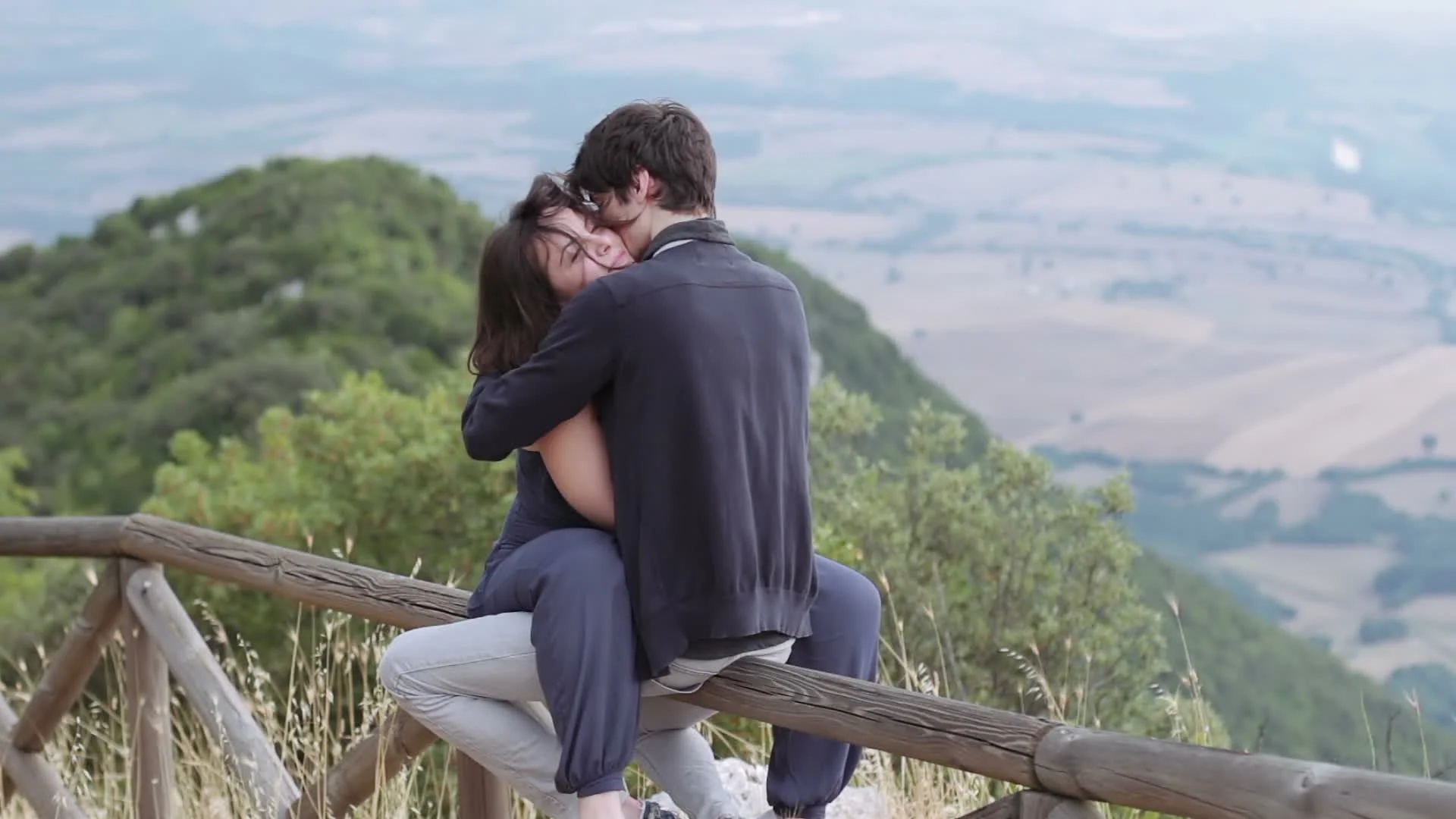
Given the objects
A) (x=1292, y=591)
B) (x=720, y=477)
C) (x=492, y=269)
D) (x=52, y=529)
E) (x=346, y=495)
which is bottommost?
(x=1292, y=591)

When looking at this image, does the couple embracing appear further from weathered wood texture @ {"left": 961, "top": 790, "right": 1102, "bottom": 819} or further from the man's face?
weathered wood texture @ {"left": 961, "top": 790, "right": 1102, "bottom": 819}

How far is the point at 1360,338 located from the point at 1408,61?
14031mm

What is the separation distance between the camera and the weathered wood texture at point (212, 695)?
3.15 meters

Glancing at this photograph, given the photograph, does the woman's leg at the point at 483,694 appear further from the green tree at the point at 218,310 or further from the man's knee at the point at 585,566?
the green tree at the point at 218,310

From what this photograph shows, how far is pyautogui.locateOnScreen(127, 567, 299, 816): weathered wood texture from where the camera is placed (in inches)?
124

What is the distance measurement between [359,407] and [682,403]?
760cm

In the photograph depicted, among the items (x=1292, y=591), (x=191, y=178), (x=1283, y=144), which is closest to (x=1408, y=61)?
(x=1283, y=144)

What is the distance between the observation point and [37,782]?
12.7ft

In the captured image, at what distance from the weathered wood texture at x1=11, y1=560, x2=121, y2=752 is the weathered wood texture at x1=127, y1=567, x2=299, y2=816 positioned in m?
0.10

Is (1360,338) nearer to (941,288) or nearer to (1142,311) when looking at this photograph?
(1142,311)

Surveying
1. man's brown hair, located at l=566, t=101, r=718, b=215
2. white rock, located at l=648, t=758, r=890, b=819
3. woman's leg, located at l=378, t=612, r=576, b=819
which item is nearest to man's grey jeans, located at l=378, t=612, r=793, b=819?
woman's leg, located at l=378, t=612, r=576, b=819

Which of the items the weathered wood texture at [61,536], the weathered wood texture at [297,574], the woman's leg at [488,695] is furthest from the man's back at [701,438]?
the weathered wood texture at [61,536]

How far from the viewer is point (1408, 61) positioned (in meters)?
64.7

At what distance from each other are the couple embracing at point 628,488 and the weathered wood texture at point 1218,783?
476 millimetres
